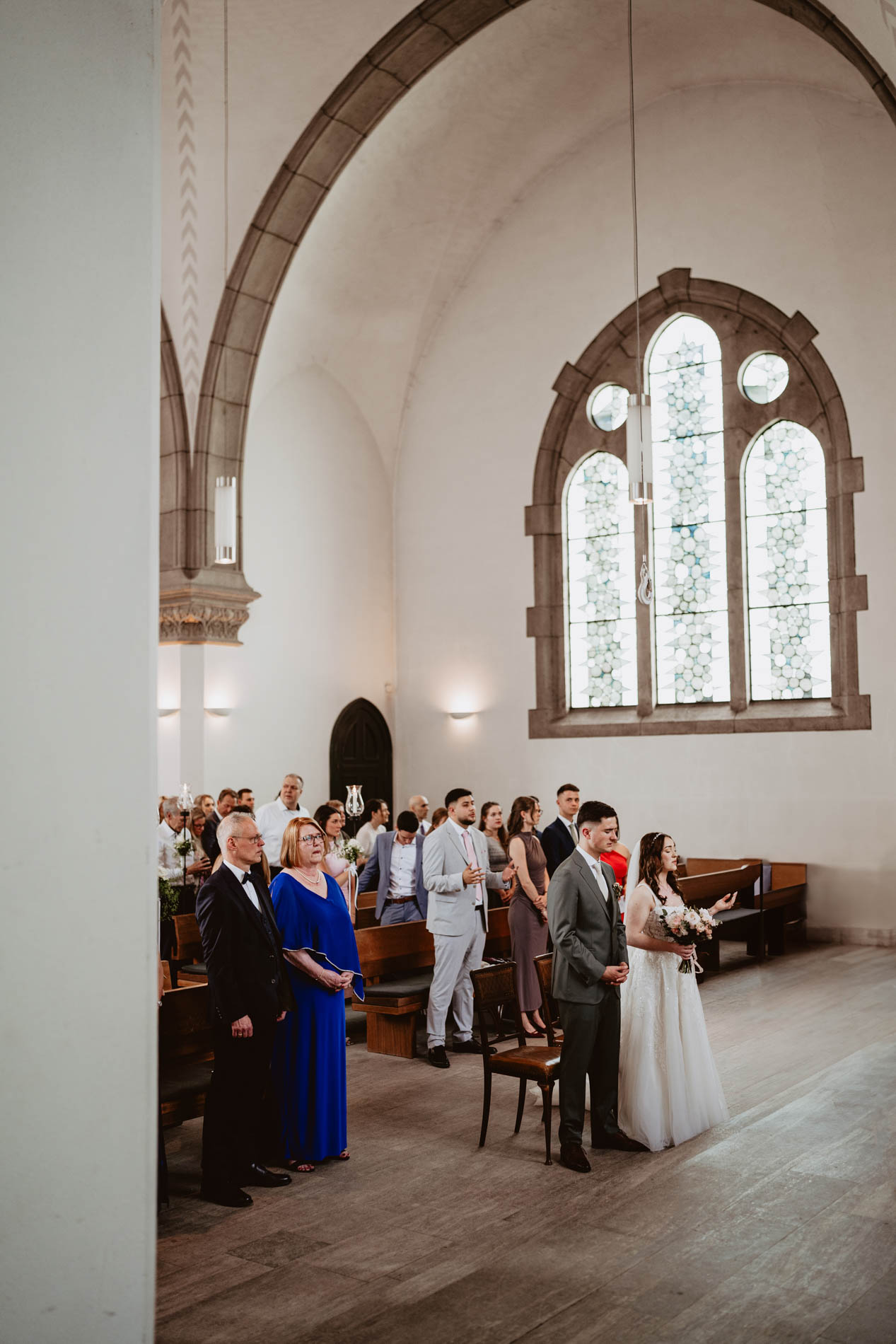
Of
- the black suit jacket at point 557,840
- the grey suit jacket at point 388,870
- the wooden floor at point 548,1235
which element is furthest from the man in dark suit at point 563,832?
the wooden floor at point 548,1235

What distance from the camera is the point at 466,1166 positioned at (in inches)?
216

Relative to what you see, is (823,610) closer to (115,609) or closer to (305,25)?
(305,25)

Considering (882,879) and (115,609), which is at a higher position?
(115,609)

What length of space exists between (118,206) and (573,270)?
12.5 metres

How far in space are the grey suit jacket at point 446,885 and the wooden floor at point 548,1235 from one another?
3.52 feet

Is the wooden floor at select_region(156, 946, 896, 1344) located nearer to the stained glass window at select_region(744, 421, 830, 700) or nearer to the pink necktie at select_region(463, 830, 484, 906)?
the pink necktie at select_region(463, 830, 484, 906)

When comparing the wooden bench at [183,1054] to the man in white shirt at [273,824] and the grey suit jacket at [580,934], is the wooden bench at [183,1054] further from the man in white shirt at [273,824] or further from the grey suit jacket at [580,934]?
the man in white shirt at [273,824]

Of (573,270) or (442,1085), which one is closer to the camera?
(442,1085)

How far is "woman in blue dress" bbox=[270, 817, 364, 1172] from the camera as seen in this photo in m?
5.57

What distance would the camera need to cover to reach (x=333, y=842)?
8.59m

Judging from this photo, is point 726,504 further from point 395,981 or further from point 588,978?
point 588,978

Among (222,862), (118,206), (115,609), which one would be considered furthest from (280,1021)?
(118,206)

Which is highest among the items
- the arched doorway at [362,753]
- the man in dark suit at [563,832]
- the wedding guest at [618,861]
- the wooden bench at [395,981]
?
the arched doorway at [362,753]

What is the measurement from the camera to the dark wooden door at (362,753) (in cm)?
1491
